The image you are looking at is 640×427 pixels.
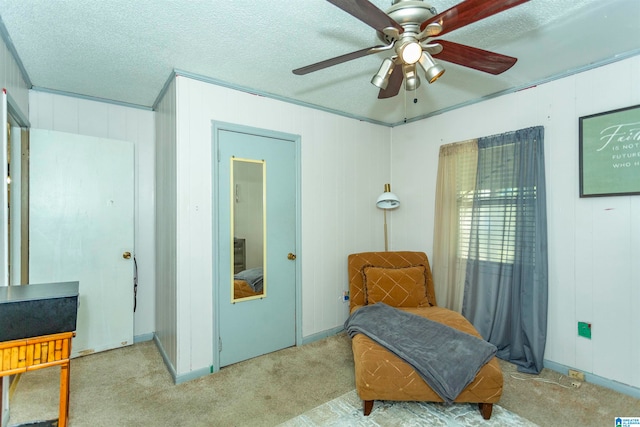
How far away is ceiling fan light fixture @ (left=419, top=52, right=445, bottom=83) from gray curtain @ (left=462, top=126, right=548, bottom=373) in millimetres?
1688

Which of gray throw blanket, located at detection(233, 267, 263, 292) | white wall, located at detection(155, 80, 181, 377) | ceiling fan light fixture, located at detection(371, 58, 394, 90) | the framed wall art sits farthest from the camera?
gray throw blanket, located at detection(233, 267, 263, 292)

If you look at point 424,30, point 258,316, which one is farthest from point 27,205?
point 424,30

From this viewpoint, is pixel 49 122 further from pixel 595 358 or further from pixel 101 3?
pixel 595 358

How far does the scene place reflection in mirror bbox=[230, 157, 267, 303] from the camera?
8.88ft

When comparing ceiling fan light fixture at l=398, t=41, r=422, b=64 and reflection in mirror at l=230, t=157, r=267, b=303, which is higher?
ceiling fan light fixture at l=398, t=41, r=422, b=64

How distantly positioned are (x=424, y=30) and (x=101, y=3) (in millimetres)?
1686

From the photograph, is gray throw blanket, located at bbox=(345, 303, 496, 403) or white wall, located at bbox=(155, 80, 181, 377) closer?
gray throw blanket, located at bbox=(345, 303, 496, 403)

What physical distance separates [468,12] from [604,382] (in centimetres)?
273

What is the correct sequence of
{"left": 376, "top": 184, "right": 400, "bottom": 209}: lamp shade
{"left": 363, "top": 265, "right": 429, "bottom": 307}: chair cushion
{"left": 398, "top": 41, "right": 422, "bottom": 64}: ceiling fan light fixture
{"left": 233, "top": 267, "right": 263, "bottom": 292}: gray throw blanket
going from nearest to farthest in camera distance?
1. {"left": 398, "top": 41, "right": 422, "bottom": 64}: ceiling fan light fixture
2. {"left": 233, "top": 267, "right": 263, "bottom": 292}: gray throw blanket
3. {"left": 363, "top": 265, "right": 429, "bottom": 307}: chair cushion
4. {"left": 376, "top": 184, "right": 400, "bottom": 209}: lamp shade

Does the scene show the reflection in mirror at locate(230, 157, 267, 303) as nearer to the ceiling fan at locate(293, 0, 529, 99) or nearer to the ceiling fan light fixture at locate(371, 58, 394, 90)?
the ceiling fan at locate(293, 0, 529, 99)

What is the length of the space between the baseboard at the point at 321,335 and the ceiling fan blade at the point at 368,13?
2732 mm

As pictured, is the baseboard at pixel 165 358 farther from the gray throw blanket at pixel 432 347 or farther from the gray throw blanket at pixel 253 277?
the gray throw blanket at pixel 432 347

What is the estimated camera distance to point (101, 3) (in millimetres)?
1662

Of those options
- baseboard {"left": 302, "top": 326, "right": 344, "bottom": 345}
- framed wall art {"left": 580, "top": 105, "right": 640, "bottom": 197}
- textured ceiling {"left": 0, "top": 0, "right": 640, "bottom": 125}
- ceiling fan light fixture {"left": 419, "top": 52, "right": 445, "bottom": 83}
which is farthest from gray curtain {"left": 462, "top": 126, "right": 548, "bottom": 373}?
ceiling fan light fixture {"left": 419, "top": 52, "right": 445, "bottom": 83}
